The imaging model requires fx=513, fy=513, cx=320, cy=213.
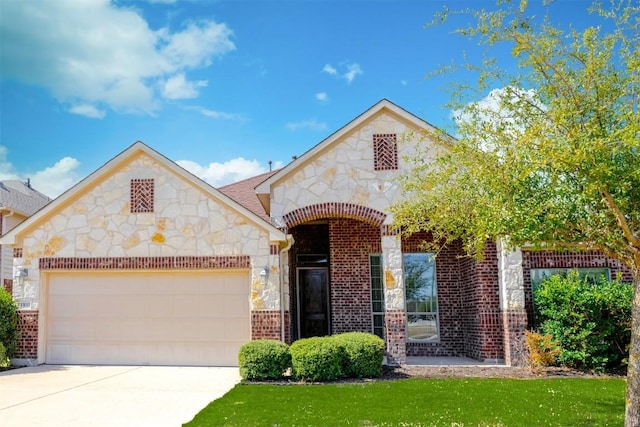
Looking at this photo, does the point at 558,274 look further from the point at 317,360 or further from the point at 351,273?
the point at 317,360

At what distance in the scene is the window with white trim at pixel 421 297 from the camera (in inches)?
540

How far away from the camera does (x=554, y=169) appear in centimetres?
588

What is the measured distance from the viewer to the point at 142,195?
12.4 m

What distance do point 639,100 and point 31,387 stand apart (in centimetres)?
1068

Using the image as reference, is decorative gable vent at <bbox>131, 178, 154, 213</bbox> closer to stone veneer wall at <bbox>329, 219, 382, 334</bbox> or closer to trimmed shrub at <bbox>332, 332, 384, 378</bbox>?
stone veneer wall at <bbox>329, 219, 382, 334</bbox>

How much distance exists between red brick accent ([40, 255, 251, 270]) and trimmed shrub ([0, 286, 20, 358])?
101cm

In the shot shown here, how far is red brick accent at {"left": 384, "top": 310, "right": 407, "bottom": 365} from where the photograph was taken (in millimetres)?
11625

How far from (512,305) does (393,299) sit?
2705mm

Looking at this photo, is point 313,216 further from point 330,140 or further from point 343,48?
point 343,48

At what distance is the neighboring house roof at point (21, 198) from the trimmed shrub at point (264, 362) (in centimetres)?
1249

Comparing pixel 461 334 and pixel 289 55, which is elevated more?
pixel 289 55

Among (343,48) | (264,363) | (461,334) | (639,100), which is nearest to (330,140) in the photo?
(343,48)

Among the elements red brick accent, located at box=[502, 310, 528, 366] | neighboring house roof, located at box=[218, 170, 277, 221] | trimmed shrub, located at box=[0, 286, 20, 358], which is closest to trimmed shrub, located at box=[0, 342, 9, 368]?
trimmed shrub, located at box=[0, 286, 20, 358]

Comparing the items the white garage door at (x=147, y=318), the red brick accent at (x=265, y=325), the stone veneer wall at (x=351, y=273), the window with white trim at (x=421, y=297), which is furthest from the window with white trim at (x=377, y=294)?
the white garage door at (x=147, y=318)
